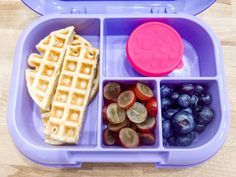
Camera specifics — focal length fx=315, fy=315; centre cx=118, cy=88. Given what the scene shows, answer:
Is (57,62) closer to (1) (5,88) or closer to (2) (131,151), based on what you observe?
(1) (5,88)

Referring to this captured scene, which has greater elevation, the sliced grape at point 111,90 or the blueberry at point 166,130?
the sliced grape at point 111,90

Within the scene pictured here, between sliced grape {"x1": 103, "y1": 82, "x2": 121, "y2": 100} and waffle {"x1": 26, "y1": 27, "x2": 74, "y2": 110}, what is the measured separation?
0.14 meters

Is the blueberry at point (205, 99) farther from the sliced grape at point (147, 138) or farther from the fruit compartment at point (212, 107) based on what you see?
the sliced grape at point (147, 138)

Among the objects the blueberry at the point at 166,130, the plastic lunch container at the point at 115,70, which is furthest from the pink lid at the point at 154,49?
the blueberry at the point at 166,130

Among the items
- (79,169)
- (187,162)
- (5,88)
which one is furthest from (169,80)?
(5,88)

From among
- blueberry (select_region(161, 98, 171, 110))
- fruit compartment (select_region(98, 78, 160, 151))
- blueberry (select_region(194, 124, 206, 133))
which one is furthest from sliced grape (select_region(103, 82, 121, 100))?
blueberry (select_region(194, 124, 206, 133))

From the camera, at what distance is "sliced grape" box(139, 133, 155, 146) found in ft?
2.49

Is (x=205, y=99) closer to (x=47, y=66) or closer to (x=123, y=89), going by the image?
(x=123, y=89)

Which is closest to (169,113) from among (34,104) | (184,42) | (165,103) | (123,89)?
(165,103)

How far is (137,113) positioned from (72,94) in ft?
0.56

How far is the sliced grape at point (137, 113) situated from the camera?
764 mm

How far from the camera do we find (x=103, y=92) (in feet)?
2.57

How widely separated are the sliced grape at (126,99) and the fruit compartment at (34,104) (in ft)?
0.34

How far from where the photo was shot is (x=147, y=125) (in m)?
0.77
